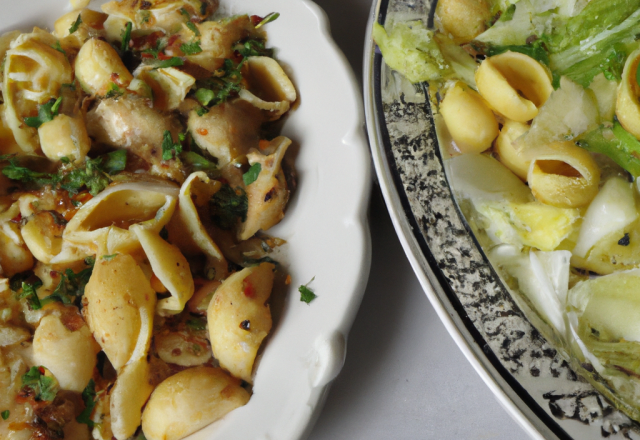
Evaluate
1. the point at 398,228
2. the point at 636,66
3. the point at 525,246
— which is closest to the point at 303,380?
the point at 398,228

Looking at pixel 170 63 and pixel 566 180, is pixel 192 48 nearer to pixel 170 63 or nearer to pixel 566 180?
pixel 170 63

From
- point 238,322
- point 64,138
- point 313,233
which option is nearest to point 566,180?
point 313,233

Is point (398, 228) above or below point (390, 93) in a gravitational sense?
below

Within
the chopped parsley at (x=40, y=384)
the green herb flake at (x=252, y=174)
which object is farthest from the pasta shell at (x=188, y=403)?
the green herb flake at (x=252, y=174)

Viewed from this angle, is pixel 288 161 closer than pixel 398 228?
No

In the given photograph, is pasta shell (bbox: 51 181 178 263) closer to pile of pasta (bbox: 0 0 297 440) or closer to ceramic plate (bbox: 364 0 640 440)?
pile of pasta (bbox: 0 0 297 440)

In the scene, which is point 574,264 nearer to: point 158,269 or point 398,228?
point 398,228
